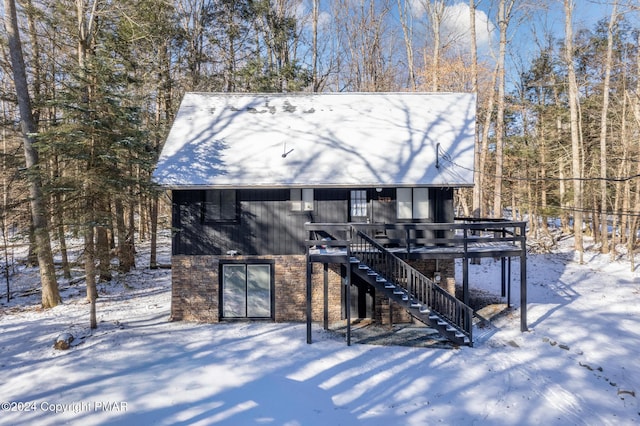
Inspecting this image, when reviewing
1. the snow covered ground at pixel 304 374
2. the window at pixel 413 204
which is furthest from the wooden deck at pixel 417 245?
the snow covered ground at pixel 304 374

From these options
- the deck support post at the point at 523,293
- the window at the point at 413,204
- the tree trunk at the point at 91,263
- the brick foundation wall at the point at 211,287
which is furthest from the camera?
the window at the point at 413,204

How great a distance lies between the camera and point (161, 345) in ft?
28.1

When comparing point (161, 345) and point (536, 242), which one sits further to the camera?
point (536, 242)

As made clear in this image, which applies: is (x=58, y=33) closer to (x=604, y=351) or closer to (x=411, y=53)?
(x=411, y=53)

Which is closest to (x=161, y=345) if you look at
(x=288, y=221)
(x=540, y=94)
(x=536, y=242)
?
(x=288, y=221)

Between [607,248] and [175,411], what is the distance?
878 inches

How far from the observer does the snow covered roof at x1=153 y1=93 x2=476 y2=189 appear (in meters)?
10.2

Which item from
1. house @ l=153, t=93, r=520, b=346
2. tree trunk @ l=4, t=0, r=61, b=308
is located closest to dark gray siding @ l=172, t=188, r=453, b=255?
house @ l=153, t=93, r=520, b=346

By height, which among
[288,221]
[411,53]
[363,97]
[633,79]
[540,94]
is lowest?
[288,221]

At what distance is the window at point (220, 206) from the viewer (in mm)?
10367

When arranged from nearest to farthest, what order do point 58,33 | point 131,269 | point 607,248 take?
1. point 58,33
2. point 131,269
3. point 607,248

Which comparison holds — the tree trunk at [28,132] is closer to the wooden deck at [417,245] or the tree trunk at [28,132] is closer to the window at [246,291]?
the window at [246,291]

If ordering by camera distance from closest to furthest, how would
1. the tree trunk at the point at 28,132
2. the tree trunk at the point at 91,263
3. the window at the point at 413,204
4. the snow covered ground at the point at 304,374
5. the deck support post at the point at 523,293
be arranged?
the snow covered ground at the point at 304,374 → the tree trunk at the point at 91,263 → the deck support post at the point at 523,293 → the window at the point at 413,204 → the tree trunk at the point at 28,132

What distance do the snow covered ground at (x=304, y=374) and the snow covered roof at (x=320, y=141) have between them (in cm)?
457
